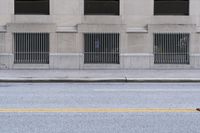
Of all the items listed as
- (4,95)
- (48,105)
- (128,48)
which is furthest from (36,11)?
(48,105)

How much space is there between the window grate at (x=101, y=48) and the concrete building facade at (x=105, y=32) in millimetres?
52

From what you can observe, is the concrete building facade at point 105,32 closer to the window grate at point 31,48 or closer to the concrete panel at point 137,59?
the concrete panel at point 137,59

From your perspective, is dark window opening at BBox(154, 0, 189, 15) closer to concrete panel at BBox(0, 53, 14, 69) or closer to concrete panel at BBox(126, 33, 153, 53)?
concrete panel at BBox(126, 33, 153, 53)

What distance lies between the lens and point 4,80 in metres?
19.5

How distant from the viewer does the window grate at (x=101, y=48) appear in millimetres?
25703

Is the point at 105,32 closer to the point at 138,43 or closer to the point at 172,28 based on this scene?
the point at 138,43

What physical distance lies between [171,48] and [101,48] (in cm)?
365

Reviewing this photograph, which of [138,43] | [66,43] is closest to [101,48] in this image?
[66,43]

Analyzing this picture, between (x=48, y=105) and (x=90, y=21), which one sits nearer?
(x=48, y=105)

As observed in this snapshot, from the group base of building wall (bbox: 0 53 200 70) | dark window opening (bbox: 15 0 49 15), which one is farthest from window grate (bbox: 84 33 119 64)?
dark window opening (bbox: 15 0 49 15)
